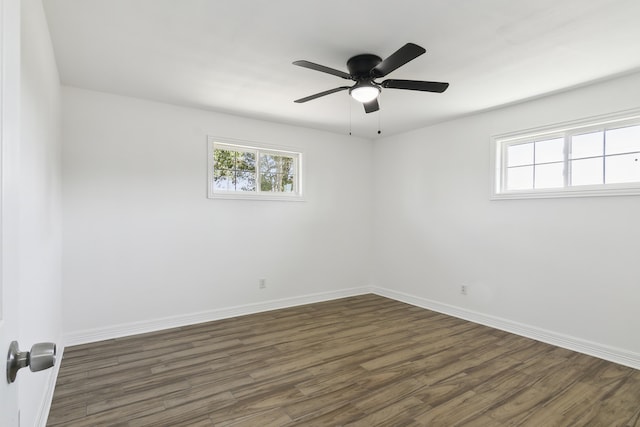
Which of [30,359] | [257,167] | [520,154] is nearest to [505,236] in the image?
[520,154]

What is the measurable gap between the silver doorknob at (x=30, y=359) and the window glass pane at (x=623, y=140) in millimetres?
4245

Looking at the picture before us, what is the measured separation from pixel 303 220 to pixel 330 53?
2.67 metres

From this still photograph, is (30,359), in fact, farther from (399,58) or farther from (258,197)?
(258,197)

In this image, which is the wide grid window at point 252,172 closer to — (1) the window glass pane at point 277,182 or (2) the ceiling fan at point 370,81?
(1) the window glass pane at point 277,182

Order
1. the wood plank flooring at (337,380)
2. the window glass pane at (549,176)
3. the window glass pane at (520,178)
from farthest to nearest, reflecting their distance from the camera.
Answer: the window glass pane at (520,178) < the window glass pane at (549,176) < the wood plank flooring at (337,380)

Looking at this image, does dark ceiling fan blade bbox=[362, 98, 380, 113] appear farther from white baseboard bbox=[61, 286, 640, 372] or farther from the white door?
white baseboard bbox=[61, 286, 640, 372]

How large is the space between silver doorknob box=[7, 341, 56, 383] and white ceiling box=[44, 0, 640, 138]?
2034 millimetres

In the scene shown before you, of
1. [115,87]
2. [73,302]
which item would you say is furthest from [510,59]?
[73,302]

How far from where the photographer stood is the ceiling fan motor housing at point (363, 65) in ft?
8.52

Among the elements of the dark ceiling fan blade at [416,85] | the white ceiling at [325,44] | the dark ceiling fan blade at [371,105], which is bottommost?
the dark ceiling fan blade at [371,105]

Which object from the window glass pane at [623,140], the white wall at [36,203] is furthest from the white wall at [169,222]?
the window glass pane at [623,140]

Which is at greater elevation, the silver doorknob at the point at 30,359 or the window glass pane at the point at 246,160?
the window glass pane at the point at 246,160

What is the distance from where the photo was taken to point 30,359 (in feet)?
2.25

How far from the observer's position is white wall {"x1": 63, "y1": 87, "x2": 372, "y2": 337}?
11.1 feet
